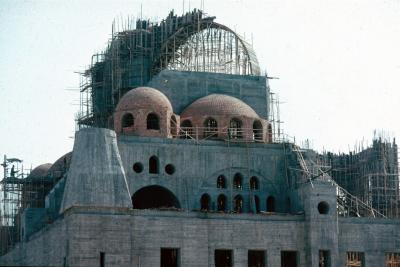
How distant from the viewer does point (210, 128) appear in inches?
2504

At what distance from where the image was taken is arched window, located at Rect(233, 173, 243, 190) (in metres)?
62.9

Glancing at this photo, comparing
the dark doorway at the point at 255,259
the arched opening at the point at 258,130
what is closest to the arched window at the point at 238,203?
the dark doorway at the point at 255,259

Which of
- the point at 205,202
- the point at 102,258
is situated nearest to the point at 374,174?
the point at 205,202

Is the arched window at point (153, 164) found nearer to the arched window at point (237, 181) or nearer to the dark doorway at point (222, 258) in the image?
the arched window at point (237, 181)

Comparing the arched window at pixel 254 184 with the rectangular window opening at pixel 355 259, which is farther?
the arched window at pixel 254 184

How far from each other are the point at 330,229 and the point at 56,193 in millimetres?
18120

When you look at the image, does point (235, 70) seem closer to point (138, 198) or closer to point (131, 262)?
point (138, 198)

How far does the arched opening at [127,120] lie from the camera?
63031mm

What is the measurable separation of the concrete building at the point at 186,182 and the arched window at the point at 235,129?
0.29ft

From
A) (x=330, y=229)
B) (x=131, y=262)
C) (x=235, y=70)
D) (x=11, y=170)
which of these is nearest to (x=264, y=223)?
(x=330, y=229)

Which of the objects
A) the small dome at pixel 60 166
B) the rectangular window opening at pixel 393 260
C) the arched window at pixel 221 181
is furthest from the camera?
the small dome at pixel 60 166

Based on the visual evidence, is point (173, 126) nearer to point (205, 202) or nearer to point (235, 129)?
point (235, 129)

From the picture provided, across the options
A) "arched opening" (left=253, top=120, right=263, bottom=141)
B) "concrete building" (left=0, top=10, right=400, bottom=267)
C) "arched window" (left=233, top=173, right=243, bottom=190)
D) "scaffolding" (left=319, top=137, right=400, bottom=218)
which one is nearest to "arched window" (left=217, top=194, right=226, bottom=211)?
"concrete building" (left=0, top=10, right=400, bottom=267)

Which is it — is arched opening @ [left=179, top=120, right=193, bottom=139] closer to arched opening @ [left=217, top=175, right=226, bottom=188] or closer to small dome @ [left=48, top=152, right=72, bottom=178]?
arched opening @ [left=217, top=175, right=226, bottom=188]
